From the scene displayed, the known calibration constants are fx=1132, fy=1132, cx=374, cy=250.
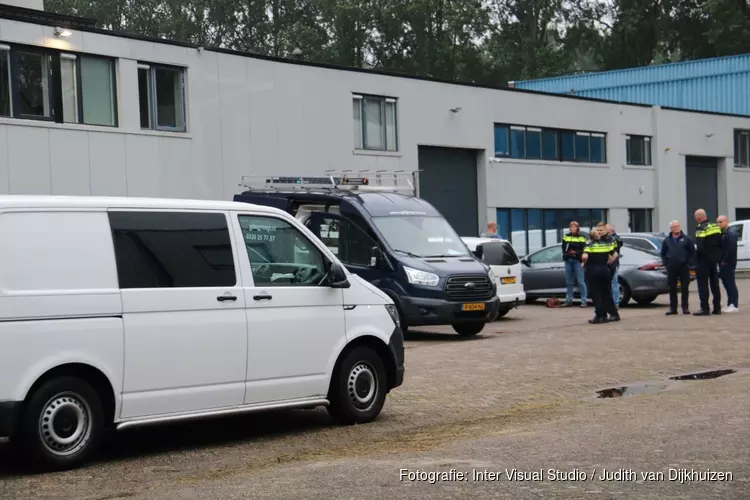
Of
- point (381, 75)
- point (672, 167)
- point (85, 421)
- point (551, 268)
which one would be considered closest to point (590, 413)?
point (85, 421)

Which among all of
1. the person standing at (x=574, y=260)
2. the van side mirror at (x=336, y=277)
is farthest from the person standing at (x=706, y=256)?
the van side mirror at (x=336, y=277)

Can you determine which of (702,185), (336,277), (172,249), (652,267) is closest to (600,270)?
(652,267)

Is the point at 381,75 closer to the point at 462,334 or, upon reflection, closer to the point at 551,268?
the point at 551,268

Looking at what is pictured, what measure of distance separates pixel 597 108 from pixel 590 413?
31.6 m

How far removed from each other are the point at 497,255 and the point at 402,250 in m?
3.74

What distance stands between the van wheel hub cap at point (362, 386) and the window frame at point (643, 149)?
3374 centimetres

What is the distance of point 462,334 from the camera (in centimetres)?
1895

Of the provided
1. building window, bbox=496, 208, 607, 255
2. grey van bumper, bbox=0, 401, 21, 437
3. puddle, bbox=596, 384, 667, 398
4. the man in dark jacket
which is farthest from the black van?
building window, bbox=496, 208, 607, 255

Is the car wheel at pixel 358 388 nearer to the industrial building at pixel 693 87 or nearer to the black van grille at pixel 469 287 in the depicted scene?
the black van grille at pixel 469 287

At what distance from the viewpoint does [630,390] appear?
39.0 feet

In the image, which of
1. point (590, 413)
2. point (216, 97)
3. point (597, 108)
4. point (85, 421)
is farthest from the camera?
point (597, 108)

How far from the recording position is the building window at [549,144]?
36.7 m

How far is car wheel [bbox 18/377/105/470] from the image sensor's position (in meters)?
7.72

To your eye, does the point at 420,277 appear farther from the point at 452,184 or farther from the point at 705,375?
the point at 452,184
